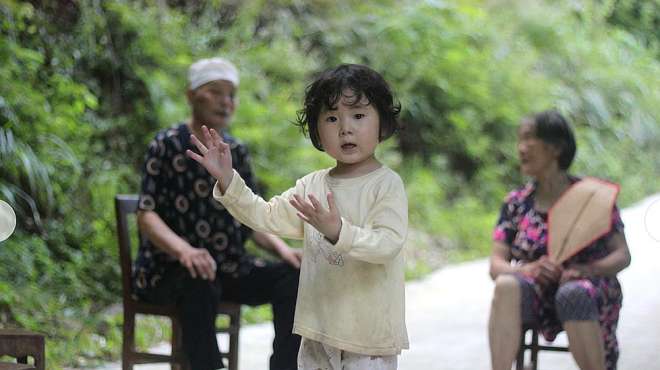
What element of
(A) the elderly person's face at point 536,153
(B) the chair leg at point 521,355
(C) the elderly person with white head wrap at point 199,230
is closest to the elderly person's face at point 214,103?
(C) the elderly person with white head wrap at point 199,230

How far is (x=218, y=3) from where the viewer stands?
8070 millimetres

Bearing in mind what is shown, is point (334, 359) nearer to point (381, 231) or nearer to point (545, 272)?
point (381, 231)

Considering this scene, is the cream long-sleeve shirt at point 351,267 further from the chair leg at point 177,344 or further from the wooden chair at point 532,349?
the wooden chair at point 532,349

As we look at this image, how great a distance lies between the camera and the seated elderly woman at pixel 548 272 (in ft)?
10.9

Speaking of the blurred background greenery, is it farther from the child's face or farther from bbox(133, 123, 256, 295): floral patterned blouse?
the child's face

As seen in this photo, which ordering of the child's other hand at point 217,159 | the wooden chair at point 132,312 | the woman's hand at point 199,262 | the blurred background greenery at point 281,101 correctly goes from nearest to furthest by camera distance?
1. the child's other hand at point 217,159
2. the woman's hand at point 199,262
3. the wooden chair at point 132,312
4. the blurred background greenery at point 281,101

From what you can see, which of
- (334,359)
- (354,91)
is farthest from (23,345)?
(354,91)

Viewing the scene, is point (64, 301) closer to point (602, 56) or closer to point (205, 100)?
point (205, 100)

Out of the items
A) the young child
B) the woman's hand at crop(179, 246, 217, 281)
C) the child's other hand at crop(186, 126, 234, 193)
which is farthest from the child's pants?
the woman's hand at crop(179, 246, 217, 281)

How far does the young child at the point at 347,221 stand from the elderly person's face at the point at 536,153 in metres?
1.31

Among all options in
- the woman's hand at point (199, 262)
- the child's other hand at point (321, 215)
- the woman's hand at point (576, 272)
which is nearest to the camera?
the child's other hand at point (321, 215)

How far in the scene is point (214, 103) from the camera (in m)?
3.68

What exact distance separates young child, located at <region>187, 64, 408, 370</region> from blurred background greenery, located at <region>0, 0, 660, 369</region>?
2.44m

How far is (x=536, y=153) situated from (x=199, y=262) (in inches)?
52.3
